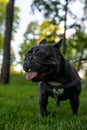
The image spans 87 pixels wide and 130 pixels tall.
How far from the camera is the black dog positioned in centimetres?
543

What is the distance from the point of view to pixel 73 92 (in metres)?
6.23

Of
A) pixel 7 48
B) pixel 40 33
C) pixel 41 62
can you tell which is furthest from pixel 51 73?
pixel 40 33

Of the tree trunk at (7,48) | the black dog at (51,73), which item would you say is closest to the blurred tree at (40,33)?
the tree trunk at (7,48)

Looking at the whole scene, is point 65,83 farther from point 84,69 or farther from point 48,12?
point 84,69

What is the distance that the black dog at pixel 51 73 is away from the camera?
5.43 m

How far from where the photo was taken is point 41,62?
5434 millimetres

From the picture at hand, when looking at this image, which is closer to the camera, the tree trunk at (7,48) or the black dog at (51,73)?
the black dog at (51,73)

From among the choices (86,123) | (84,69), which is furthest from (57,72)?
(84,69)

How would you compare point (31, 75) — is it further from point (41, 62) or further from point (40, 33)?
point (40, 33)

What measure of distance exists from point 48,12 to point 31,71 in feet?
56.8

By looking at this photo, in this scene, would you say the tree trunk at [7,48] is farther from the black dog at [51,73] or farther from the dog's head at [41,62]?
the dog's head at [41,62]

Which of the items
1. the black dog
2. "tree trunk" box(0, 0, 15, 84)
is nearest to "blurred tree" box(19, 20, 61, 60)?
"tree trunk" box(0, 0, 15, 84)

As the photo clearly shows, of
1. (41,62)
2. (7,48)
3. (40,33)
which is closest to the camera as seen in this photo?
(41,62)

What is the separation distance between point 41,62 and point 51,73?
13.3 inches
